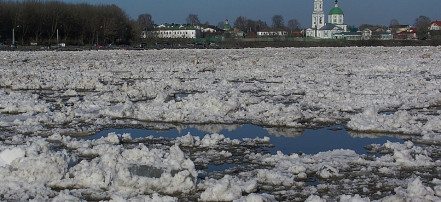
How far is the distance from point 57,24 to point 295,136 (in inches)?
3148

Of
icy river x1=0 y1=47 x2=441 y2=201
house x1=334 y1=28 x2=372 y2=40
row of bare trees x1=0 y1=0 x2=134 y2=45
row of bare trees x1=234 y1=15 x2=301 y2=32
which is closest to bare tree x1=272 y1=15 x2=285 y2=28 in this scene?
row of bare trees x1=234 y1=15 x2=301 y2=32

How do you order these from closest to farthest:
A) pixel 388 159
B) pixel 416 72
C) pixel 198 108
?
pixel 388 159 → pixel 198 108 → pixel 416 72

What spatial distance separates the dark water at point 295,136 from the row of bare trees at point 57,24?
72.0m

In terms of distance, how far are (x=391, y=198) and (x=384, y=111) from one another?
6.76 meters

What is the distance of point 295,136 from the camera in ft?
33.2

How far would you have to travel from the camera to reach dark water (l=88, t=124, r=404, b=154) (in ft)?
29.9

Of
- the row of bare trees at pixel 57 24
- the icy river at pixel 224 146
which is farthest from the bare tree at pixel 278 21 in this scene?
the icy river at pixel 224 146

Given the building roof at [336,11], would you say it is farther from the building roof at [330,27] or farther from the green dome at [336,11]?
the building roof at [330,27]

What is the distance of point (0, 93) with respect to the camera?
15.7m

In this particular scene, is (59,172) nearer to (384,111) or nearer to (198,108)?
(198,108)

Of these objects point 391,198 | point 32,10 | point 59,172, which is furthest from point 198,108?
point 32,10

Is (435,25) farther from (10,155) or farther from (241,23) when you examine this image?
(10,155)

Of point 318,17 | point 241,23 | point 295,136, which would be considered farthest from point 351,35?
point 295,136

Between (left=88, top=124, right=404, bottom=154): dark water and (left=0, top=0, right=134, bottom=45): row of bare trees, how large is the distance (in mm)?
72001
